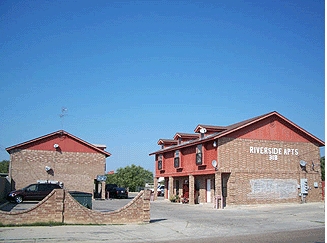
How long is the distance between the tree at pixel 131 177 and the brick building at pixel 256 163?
3844cm

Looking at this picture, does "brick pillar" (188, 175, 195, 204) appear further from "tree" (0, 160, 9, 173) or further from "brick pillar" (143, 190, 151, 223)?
"tree" (0, 160, 9, 173)

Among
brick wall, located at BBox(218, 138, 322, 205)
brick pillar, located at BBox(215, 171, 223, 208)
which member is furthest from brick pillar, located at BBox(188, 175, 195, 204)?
brick wall, located at BBox(218, 138, 322, 205)

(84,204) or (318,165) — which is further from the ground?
→ (318,165)

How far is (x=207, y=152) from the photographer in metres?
31.4

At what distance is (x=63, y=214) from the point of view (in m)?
15.6

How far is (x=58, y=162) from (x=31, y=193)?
8.43m

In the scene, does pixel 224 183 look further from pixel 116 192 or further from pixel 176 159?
pixel 116 192

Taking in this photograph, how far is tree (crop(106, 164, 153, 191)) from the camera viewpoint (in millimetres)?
71500

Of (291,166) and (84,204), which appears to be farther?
(291,166)

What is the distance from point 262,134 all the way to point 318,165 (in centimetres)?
651

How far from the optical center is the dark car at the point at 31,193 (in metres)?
29.3

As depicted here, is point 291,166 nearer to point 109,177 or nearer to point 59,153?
point 59,153

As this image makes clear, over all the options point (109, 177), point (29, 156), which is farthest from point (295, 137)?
point (109, 177)

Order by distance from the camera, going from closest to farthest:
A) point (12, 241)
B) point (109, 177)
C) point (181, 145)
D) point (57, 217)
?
point (12, 241)
point (57, 217)
point (181, 145)
point (109, 177)
